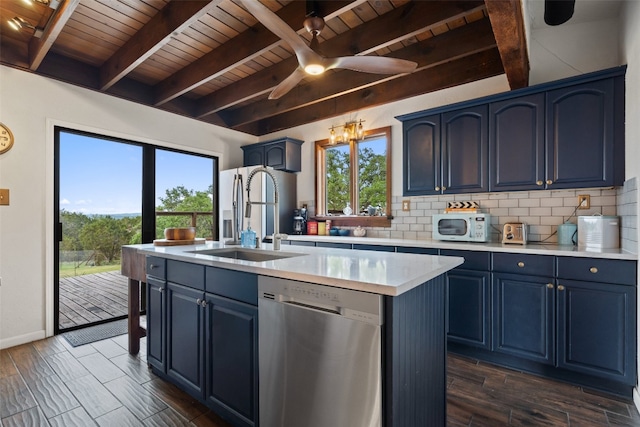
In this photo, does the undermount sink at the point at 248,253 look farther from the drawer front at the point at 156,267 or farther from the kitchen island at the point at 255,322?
the drawer front at the point at 156,267

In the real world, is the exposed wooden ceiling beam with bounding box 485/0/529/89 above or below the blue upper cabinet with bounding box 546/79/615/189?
above

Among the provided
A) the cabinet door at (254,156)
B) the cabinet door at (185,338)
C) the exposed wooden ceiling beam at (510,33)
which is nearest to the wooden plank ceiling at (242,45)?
the exposed wooden ceiling beam at (510,33)

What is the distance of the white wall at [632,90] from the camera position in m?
1.90

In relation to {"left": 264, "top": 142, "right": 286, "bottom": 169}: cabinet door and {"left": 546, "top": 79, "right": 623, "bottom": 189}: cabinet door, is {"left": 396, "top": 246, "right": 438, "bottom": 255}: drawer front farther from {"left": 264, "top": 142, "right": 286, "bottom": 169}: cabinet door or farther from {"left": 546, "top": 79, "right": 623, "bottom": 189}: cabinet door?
{"left": 264, "top": 142, "right": 286, "bottom": 169}: cabinet door

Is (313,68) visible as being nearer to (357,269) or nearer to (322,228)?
(357,269)

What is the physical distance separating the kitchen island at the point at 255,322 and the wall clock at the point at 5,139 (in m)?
1.85

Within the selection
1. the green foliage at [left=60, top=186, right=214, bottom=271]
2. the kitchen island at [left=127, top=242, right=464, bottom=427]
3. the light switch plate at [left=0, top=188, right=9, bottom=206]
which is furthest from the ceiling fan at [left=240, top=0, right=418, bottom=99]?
the light switch plate at [left=0, top=188, right=9, bottom=206]

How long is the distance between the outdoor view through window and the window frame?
6.31 ft

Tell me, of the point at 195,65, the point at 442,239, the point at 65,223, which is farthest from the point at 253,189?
the point at 442,239

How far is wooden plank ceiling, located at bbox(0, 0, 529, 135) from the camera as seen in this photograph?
2.21 metres

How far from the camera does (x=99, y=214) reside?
11.2 ft

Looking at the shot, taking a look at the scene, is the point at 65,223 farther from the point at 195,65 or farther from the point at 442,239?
the point at 442,239

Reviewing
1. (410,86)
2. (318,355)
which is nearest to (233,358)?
(318,355)

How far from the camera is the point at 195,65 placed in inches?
126
